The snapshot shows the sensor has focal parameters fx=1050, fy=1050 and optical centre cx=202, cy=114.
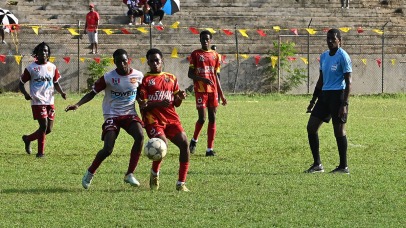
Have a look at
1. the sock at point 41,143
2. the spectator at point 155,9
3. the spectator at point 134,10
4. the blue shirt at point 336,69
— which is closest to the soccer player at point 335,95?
the blue shirt at point 336,69

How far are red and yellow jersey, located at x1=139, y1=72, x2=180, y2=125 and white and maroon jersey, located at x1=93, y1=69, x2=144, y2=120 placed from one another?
0.74ft

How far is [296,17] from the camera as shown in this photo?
139 ft

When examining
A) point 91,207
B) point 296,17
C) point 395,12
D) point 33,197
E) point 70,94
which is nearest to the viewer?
point 91,207

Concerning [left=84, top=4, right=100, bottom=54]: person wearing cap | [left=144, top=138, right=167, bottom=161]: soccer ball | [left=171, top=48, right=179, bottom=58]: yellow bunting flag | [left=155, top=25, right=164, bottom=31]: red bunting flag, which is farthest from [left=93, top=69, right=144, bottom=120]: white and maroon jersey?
[left=155, top=25, right=164, bottom=31]: red bunting flag

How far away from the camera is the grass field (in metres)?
10.3

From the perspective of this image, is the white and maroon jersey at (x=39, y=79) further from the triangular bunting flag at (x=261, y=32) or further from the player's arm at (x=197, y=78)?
the triangular bunting flag at (x=261, y=32)

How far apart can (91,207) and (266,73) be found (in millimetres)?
26625

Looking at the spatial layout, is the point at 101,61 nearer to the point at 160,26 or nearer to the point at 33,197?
the point at 160,26

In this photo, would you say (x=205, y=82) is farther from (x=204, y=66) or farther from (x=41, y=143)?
(x=41, y=143)

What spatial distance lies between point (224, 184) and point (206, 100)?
450 cm

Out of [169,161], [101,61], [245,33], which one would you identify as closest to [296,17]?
[245,33]

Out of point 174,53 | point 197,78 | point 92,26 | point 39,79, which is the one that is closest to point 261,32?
point 174,53

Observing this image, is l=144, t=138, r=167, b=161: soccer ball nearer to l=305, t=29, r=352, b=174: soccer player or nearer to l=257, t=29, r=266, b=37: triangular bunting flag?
l=305, t=29, r=352, b=174: soccer player

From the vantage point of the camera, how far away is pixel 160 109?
40.3 ft
